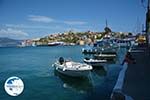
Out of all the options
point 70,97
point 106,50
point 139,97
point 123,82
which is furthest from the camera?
point 106,50

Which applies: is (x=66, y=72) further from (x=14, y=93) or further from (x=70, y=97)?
(x=14, y=93)

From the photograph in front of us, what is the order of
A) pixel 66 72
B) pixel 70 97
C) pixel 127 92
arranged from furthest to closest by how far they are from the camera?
1. pixel 66 72
2. pixel 70 97
3. pixel 127 92

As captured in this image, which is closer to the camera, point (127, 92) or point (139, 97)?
point (139, 97)

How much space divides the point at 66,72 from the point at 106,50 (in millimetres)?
32470

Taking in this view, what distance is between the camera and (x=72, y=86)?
80.8ft

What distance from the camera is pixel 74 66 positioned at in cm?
2803

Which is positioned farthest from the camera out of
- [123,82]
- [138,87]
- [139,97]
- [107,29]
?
[107,29]

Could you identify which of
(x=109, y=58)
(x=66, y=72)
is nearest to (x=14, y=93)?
(x=66, y=72)

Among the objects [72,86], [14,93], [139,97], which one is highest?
[14,93]

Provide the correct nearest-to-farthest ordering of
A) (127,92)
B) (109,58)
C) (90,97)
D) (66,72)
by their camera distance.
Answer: (127,92) < (90,97) < (66,72) < (109,58)

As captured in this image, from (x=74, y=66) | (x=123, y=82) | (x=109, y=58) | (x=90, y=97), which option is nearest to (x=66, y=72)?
(x=74, y=66)

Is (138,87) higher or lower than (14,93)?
lower

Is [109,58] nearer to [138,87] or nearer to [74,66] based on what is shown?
[74,66]

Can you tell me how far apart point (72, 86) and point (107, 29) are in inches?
3715
